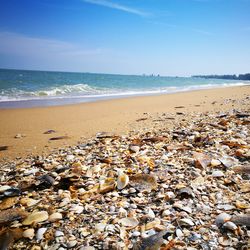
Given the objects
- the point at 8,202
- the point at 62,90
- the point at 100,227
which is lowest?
the point at 8,202

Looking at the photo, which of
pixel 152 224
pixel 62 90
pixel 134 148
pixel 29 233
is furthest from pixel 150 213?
pixel 62 90

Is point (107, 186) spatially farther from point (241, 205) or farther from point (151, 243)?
point (241, 205)

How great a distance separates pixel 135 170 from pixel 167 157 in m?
0.74

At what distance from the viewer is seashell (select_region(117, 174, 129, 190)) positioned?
9.12ft

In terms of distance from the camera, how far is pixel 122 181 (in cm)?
287

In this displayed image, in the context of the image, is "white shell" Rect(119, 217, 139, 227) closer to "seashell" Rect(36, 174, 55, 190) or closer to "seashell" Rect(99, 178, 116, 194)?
"seashell" Rect(99, 178, 116, 194)

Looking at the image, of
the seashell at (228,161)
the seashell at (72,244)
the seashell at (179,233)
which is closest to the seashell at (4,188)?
the seashell at (72,244)

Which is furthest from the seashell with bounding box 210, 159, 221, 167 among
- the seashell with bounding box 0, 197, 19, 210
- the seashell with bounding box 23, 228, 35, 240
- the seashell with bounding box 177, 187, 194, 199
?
the seashell with bounding box 0, 197, 19, 210

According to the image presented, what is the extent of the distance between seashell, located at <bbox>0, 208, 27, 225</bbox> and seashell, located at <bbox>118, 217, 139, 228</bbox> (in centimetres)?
105

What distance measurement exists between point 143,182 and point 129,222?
77cm

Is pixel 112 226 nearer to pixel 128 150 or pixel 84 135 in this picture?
pixel 128 150

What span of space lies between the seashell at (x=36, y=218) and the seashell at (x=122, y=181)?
0.94 metres

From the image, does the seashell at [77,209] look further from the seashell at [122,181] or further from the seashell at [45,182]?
the seashell at [45,182]

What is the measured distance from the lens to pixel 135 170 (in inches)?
130
